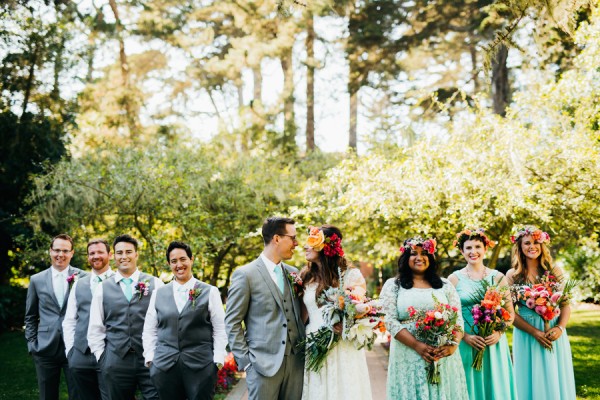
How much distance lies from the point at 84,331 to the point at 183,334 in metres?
1.27

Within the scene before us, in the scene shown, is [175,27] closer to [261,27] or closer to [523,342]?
[261,27]

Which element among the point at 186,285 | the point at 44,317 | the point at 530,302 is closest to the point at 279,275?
the point at 186,285

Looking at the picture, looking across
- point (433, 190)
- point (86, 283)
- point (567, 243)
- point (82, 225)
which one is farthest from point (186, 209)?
point (567, 243)

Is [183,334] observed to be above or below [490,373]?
above

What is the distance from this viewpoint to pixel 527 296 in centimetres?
591

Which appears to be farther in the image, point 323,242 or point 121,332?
point 121,332

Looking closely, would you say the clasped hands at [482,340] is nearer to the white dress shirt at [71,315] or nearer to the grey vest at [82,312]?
the white dress shirt at [71,315]

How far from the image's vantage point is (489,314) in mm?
5379

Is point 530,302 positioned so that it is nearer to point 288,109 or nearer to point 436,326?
point 436,326

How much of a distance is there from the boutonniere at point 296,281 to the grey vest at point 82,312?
2229 mm

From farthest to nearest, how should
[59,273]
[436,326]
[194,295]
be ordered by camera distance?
[59,273], [194,295], [436,326]

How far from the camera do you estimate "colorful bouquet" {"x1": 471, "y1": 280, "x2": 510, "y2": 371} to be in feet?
17.6

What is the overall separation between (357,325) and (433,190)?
619 cm

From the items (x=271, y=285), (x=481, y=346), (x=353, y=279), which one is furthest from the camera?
(x=481, y=346)
